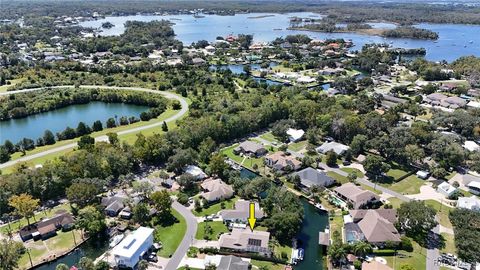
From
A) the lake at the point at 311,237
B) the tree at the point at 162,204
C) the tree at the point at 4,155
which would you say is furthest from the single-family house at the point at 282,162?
the tree at the point at 4,155

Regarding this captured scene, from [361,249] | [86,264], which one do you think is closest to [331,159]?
[361,249]

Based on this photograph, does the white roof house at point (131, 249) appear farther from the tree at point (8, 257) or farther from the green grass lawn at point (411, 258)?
the green grass lawn at point (411, 258)

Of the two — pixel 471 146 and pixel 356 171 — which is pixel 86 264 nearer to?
pixel 356 171

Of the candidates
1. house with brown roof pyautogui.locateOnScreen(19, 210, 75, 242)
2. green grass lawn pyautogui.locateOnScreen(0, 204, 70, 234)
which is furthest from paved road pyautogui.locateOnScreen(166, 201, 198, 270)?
green grass lawn pyautogui.locateOnScreen(0, 204, 70, 234)

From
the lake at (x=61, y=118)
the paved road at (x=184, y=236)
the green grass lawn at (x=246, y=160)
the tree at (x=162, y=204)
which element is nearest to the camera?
the paved road at (x=184, y=236)

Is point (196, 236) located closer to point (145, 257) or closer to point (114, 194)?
point (145, 257)

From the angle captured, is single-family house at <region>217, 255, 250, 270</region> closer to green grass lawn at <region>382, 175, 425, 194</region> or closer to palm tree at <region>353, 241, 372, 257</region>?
palm tree at <region>353, 241, 372, 257</region>

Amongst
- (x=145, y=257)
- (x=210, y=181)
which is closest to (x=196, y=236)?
(x=145, y=257)
